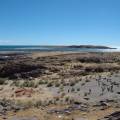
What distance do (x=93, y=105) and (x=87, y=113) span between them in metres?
2.11

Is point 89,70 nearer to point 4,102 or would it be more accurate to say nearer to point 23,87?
point 23,87

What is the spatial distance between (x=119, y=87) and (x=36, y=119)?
1105cm

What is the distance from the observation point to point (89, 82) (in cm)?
2928

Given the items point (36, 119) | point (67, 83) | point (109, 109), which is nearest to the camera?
point (36, 119)

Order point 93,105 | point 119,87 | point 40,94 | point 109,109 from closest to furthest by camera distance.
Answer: point 109,109
point 93,105
point 40,94
point 119,87

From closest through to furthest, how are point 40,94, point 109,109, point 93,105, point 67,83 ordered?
point 109,109
point 93,105
point 40,94
point 67,83

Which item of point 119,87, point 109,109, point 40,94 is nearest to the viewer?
point 109,109

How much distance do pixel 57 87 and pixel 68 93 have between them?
3.37 m

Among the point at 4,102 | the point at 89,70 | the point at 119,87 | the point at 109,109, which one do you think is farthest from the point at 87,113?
the point at 89,70

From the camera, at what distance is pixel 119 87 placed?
2598 cm

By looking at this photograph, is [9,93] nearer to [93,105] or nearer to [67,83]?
[67,83]

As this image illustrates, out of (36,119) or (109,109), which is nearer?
(36,119)

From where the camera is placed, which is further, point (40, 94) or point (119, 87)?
point (119, 87)

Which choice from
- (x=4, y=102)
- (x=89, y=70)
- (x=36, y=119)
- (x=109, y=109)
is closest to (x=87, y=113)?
(x=109, y=109)
